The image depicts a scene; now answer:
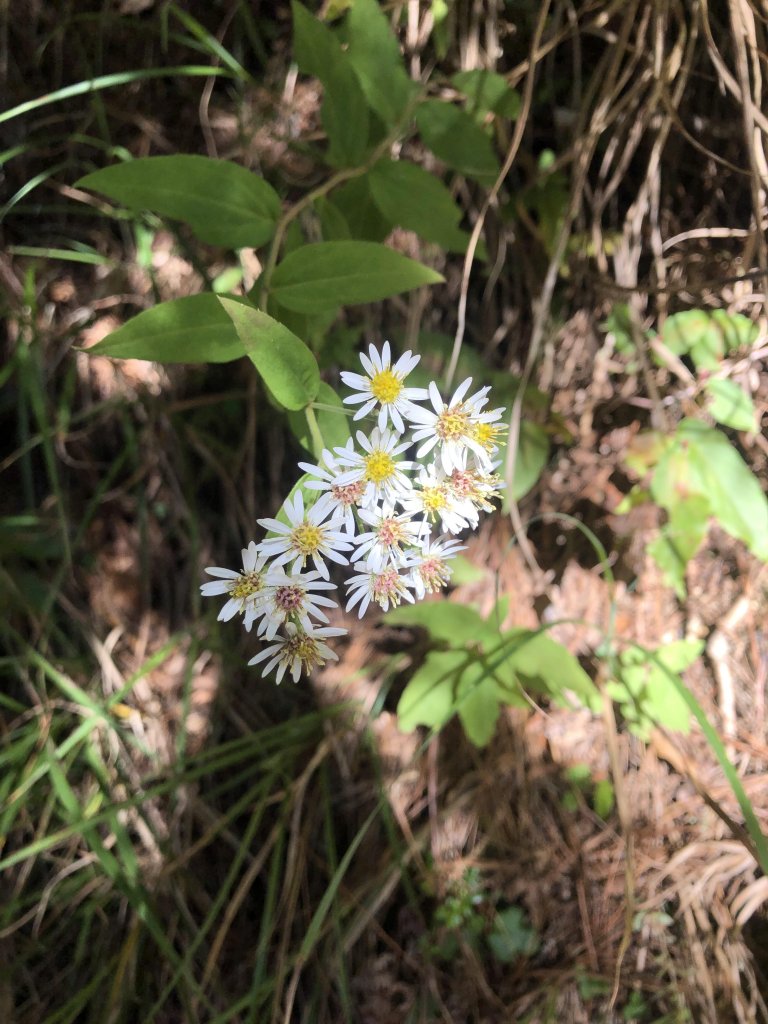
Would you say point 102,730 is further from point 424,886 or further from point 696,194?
point 696,194

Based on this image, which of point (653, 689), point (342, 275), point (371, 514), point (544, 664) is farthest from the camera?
point (653, 689)

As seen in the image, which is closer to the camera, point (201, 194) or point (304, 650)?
point (304, 650)

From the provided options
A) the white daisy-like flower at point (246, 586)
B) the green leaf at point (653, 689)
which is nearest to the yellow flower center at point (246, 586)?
the white daisy-like flower at point (246, 586)

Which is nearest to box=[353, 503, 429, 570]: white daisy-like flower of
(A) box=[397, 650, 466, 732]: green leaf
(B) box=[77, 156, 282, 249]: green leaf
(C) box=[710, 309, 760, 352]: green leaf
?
(B) box=[77, 156, 282, 249]: green leaf

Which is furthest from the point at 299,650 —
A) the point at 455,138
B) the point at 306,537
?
the point at 455,138

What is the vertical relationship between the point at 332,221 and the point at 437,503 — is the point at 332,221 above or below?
above

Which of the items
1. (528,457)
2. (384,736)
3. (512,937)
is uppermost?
(528,457)

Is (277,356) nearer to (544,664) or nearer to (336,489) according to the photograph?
(336,489)

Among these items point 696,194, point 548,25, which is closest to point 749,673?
point 696,194
